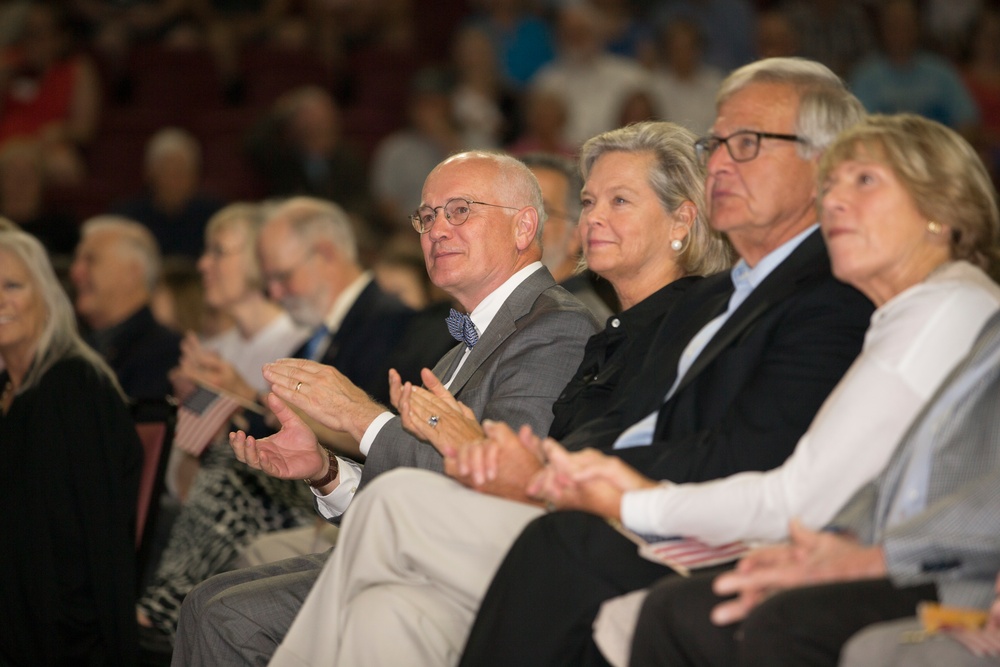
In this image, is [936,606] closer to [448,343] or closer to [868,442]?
[868,442]

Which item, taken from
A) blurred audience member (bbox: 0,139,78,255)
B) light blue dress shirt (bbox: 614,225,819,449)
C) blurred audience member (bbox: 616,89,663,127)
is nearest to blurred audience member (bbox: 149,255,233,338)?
blurred audience member (bbox: 0,139,78,255)

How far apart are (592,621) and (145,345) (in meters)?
3.31

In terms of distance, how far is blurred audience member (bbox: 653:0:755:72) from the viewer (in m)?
9.06

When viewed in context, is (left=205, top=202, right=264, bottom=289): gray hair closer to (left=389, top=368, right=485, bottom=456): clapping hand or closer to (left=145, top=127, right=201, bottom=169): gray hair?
(left=145, top=127, right=201, bottom=169): gray hair

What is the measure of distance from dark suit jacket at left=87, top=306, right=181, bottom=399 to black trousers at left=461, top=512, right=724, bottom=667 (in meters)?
3.03

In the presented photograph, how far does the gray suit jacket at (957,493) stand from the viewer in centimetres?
221

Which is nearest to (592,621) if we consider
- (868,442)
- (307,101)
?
(868,442)

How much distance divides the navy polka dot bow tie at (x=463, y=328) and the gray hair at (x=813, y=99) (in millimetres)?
941

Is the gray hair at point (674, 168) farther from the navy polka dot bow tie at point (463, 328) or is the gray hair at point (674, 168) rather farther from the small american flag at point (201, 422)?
the small american flag at point (201, 422)

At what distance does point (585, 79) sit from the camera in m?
→ 8.48

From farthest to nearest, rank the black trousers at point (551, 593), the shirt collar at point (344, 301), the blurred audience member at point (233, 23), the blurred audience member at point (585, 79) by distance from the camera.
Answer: the blurred audience member at point (233, 23), the blurred audience member at point (585, 79), the shirt collar at point (344, 301), the black trousers at point (551, 593)

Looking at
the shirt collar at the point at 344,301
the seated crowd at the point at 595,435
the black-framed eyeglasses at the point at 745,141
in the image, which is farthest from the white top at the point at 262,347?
the black-framed eyeglasses at the point at 745,141

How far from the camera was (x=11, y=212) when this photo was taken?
25.6 ft

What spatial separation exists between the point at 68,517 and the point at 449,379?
4.08ft
